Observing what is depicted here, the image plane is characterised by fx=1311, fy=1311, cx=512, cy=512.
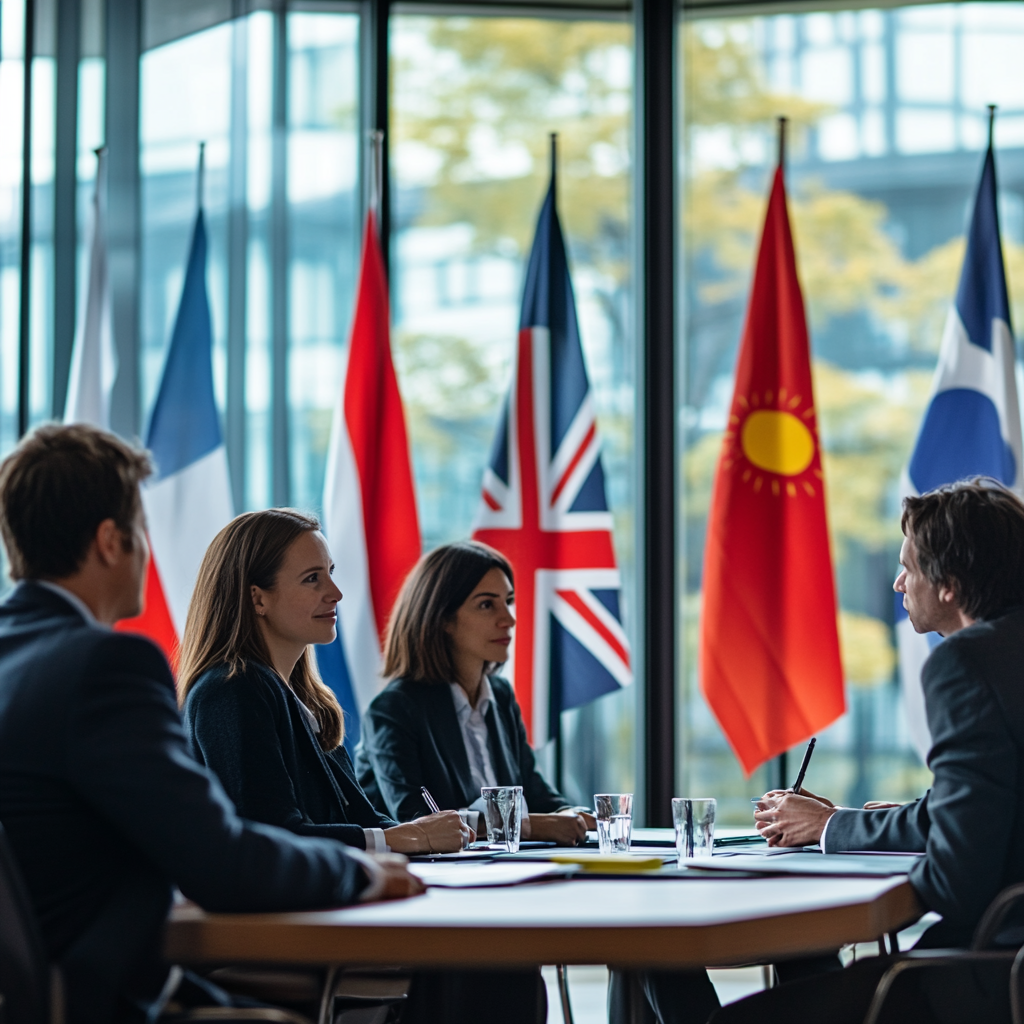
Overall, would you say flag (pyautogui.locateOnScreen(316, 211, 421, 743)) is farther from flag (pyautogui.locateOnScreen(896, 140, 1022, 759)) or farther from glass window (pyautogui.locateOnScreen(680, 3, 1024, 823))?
Answer: flag (pyautogui.locateOnScreen(896, 140, 1022, 759))

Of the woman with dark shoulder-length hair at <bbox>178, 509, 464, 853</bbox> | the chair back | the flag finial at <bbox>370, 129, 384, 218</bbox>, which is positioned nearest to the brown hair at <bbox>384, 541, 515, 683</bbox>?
the woman with dark shoulder-length hair at <bbox>178, 509, 464, 853</bbox>

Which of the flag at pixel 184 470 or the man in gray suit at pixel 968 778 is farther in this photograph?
the flag at pixel 184 470

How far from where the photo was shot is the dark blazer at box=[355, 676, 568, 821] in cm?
321

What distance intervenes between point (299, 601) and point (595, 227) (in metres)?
2.64

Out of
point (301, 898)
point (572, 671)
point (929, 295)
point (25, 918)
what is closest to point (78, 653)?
point (25, 918)

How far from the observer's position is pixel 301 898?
1.73 metres

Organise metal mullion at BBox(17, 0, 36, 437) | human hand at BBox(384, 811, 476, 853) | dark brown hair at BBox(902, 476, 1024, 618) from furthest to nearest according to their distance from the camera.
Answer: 1. metal mullion at BBox(17, 0, 36, 437)
2. human hand at BBox(384, 811, 476, 853)
3. dark brown hair at BBox(902, 476, 1024, 618)

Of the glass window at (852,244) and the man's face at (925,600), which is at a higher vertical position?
the glass window at (852,244)

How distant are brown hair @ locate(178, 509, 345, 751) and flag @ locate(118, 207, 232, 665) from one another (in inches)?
54.0

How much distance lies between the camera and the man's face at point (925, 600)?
235 cm

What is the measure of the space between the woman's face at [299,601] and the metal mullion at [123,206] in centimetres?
214

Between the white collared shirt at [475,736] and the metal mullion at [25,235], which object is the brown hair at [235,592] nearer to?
the white collared shirt at [475,736]

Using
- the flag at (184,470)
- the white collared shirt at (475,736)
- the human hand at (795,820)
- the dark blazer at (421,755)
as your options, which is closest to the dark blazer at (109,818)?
the human hand at (795,820)

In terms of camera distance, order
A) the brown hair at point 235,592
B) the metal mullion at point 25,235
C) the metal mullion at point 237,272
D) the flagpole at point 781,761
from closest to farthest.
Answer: the brown hair at point 235,592 < the metal mullion at point 25,235 < the flagpole at point 781,761 < the metal mullion at point 237,272
